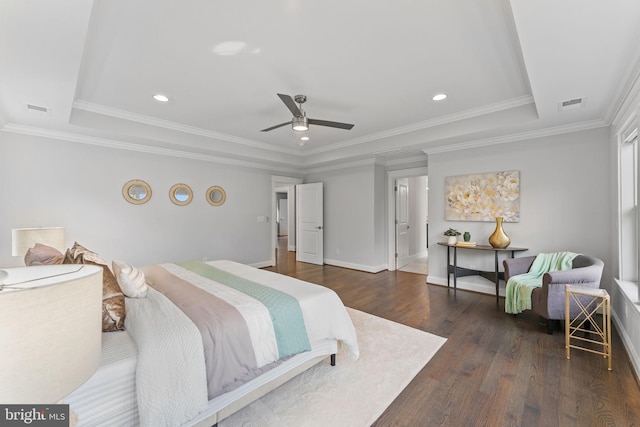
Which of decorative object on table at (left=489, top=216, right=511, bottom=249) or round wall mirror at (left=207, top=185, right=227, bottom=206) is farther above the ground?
round wall mirror at (left=207, top=185, right=227, bottom=206)

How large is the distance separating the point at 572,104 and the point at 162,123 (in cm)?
510

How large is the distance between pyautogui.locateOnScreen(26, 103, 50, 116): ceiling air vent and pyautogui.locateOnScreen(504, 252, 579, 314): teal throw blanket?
5586mm

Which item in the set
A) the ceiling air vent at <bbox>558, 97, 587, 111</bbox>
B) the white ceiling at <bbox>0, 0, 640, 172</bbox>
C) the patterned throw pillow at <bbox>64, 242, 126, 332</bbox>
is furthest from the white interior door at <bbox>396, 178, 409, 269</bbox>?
the patterned throw pillow at <bbox>64, 242, 126, 332</bbox>

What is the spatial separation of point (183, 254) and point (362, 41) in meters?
4.49

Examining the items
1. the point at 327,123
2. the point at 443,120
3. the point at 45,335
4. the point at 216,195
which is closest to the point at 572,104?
the point at 443,120

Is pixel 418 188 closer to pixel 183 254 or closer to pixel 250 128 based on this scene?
pixel 250 128

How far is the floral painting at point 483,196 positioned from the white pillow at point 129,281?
170 inches

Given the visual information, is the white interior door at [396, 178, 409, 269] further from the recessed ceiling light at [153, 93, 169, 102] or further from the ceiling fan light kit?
the recessed ceiling light at [153, 93, 169, 102]

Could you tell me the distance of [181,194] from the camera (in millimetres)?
4883

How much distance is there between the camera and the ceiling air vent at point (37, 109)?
2.86 metres

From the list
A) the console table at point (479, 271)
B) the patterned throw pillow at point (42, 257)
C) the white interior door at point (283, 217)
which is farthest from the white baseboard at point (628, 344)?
the white interior door at point (283, 217)

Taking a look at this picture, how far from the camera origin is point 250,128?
4320 millimetres

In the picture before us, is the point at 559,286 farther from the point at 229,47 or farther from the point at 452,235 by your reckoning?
the point at 229,47

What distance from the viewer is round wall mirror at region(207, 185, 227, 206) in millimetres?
5260
